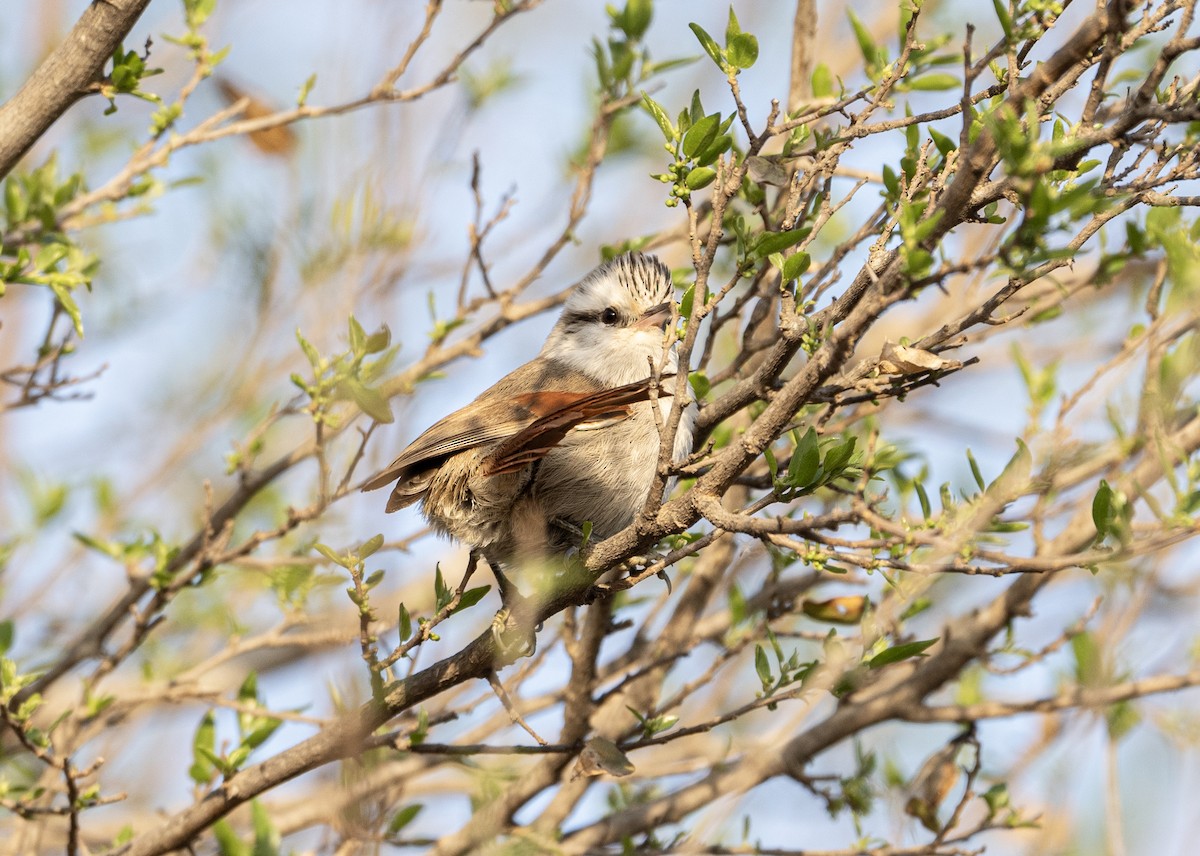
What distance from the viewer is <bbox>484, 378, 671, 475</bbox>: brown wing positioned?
8.52 ft

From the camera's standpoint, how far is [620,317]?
4.68 metres

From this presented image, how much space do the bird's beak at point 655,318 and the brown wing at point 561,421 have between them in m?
1.41

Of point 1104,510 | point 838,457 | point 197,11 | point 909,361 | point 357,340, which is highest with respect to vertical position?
point 197,11

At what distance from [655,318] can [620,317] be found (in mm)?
187

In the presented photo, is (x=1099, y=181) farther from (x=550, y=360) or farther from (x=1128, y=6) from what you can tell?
(x=550, y=360)

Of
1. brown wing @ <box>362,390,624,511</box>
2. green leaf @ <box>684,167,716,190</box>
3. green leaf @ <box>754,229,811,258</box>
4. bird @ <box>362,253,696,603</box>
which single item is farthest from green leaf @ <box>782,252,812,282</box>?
brown wing @ <box>362,390,624,511</box>

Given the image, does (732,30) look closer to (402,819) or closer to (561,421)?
(561,421)

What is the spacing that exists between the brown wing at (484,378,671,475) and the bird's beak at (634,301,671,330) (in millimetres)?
1407

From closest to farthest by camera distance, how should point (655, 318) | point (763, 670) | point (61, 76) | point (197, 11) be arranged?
point (61, 76) < point (763, 670) < point (197, 11) < point (655, 318)

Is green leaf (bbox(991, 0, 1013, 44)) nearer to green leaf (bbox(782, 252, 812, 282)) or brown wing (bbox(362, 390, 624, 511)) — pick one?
green leaf (bbox(782, 252, 812, 282))

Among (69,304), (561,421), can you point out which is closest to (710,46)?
(561,421)

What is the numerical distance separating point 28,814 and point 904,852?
240 cm

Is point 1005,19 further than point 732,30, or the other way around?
point 732,30

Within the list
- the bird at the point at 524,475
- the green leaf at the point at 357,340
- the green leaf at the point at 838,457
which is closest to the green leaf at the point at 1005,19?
the green leaf at the point at 838,457
